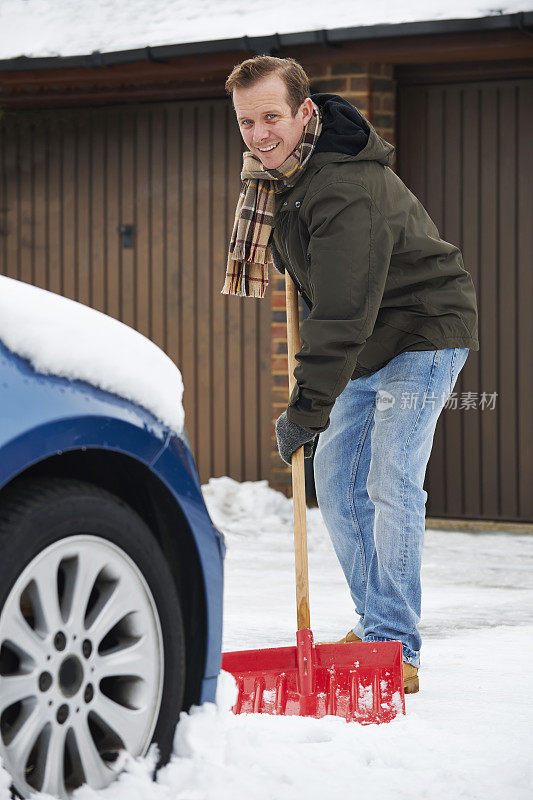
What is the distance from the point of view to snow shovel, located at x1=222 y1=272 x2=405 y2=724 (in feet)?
10.8

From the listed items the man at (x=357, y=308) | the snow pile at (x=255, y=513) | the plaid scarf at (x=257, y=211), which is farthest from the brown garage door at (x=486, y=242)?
the plaid scarf at (x=257, y=211)

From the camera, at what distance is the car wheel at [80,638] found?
2219 millimetres

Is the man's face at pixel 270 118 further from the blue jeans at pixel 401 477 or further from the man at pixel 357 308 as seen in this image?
the blue jeans at pixel 401 477

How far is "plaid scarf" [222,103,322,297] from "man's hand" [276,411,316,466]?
485mm

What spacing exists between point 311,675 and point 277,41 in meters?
4.66

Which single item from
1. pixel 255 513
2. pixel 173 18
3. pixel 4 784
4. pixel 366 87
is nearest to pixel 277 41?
pixel 366 87

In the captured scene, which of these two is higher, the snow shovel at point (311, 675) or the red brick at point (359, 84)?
the red brick at point (359, 84)

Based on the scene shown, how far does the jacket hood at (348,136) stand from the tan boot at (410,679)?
5.09 feet

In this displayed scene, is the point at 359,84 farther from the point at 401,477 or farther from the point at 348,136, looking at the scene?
the point at 401,477

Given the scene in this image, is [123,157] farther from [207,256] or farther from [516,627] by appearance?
[516,627]

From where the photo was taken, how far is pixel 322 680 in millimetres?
3473

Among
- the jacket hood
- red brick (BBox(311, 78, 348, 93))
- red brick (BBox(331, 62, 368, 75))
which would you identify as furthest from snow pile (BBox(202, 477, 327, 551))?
the jacket hood

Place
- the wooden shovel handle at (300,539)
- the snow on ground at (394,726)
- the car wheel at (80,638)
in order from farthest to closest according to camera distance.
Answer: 1. the wooden shovel handle at (300,539)
2. the snow on ground at (394,726)
3. the car wheel at (80,638)

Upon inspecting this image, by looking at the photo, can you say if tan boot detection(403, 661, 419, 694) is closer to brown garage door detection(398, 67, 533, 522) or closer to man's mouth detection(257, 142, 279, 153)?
man's mouth detection(257, 142, 279, 153)
